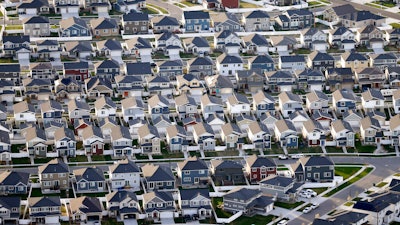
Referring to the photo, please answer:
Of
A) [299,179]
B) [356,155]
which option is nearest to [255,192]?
[299,179]

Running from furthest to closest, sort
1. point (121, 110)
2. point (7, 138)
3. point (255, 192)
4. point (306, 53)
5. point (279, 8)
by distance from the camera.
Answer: point (279, 8) → point (306, 53) → point (121, 110) → point (7, 138) → point (255, 192)

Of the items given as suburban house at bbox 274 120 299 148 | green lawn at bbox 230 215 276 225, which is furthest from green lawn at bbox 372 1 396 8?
green lawn at bbox 230 215 276 225

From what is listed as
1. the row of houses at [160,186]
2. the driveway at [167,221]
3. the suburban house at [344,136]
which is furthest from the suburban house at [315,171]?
the driveway at [167,221]

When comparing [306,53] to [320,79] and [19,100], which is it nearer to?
[320,79]

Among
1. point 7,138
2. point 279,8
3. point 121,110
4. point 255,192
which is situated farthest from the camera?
point 279,8

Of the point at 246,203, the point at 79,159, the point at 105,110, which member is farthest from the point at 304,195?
the point at 105,110

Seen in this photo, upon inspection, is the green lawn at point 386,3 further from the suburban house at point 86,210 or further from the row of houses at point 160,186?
the suburban house at point 86,210
